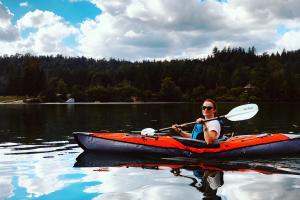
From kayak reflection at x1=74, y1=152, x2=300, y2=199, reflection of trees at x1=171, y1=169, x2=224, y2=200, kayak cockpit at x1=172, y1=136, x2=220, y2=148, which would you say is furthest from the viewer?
kayak cockpit at x1=172, y1=136, x2=220, y2=148

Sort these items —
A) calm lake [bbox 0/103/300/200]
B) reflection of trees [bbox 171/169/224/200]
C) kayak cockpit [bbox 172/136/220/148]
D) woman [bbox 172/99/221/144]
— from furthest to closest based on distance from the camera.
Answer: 1. kayak cockpit [bbox 172/136/220/148]
2. woman [bbox 172/99/221/144]
3. calm lake [bbox 0/103/300/200]
4. reflection of trees [bbox 171/169/224/200]

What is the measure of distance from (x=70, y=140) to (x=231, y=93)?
97013 millimetres

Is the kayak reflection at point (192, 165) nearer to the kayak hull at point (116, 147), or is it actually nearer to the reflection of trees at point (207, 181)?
the reflection of trees at point (207, 181)

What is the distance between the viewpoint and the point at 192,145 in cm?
1189

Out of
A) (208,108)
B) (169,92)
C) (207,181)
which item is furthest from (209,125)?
(169,92)

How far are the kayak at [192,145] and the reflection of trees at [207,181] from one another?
60.3 inches

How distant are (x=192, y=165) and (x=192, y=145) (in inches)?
35.8

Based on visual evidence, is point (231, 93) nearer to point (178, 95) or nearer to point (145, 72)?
point (178, 95)

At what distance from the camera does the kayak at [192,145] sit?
11.8 m

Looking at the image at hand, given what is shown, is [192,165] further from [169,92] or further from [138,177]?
[169,92]

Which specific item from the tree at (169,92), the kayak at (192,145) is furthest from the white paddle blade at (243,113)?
the tree at (169,92)

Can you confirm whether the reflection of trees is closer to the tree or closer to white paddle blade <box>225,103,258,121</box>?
white paddle blade <box>225,103,258,121</box>

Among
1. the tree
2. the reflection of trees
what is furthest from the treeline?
the reflection of trees

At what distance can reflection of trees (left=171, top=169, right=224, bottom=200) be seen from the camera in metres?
7.99
